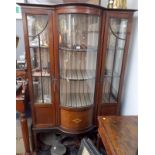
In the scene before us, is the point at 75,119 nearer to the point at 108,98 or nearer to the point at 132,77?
the point at 108,98

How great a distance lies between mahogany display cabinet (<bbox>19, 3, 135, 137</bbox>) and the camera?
4.65 feet

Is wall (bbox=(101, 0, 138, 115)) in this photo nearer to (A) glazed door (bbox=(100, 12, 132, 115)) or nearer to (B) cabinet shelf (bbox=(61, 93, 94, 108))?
(A) glazed door (bbox=(100, 12, 132, 115))

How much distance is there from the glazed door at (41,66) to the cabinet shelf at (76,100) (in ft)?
0.50

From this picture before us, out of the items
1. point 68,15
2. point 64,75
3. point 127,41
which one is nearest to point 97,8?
point 68,15

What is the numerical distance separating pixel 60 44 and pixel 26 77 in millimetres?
496

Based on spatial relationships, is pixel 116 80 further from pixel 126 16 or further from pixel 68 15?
pixel 68 15

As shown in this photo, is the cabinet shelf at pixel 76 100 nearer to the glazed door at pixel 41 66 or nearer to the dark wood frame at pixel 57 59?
the dark wood frame at pixel 57 59

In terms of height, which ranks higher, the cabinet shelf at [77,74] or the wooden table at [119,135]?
the cabinet shelf at [77,74]

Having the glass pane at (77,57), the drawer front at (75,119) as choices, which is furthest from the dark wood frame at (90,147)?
the glass pane at (77,57)

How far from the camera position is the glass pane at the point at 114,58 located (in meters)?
1.56

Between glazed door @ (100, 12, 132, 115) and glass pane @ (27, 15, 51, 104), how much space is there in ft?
1.95

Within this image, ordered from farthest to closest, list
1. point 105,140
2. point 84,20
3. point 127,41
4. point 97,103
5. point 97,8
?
point 97,103
point 127,41
point 84,20
point 97,8
point 105,140

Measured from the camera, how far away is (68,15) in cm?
140

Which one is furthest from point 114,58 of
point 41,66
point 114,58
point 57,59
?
point 41,66
